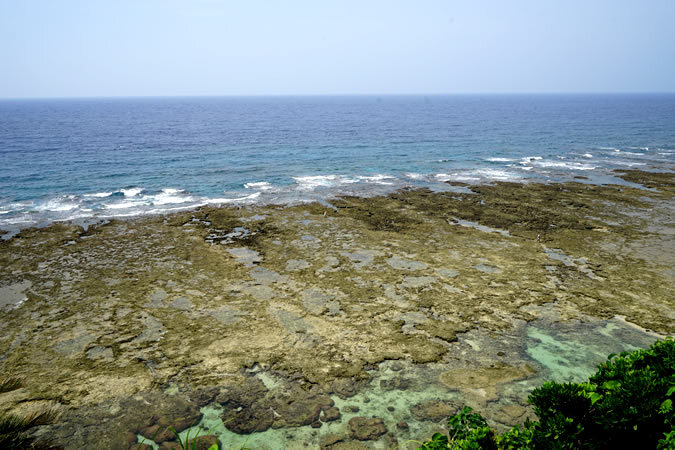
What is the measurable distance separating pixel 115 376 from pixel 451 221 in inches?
913

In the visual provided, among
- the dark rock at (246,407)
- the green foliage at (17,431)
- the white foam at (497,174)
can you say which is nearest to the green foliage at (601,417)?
the dark rock at (246,407)

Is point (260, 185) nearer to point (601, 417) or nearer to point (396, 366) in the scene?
point (396, 366)

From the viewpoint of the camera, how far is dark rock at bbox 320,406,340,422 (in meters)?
11.5

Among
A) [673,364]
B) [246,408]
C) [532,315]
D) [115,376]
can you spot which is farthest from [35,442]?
[532,315]

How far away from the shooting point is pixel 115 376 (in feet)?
42.8

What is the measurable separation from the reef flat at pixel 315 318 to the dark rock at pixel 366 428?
0.22 feet

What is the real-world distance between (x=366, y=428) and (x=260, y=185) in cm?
3163

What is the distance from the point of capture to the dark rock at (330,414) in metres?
11.5

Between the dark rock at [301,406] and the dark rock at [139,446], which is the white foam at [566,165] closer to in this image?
the dark rock at [301,406]

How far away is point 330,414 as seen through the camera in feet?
Answer: 38.3

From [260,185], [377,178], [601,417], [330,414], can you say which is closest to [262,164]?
[260,185]

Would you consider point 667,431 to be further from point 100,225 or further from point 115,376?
point 100,225

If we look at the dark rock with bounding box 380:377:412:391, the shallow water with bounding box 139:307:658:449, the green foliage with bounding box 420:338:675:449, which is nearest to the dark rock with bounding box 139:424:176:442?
the shallow water with bounding box 139:307:658:449

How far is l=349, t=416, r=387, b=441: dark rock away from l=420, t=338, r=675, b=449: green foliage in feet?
12.0
